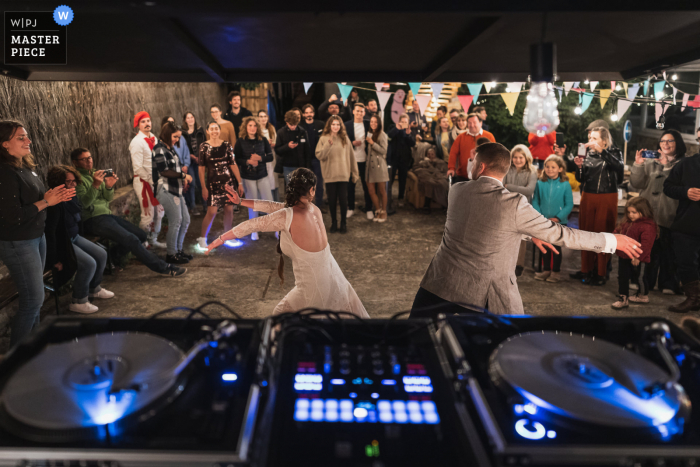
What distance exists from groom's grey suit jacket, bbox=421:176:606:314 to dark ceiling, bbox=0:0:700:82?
0.73 metres

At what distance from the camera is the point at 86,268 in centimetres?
496

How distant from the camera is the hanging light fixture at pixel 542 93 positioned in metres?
1.85

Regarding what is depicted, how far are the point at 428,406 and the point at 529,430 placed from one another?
24 cm

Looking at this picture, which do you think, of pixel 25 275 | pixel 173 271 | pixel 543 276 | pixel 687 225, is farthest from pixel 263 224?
pixel 687 225

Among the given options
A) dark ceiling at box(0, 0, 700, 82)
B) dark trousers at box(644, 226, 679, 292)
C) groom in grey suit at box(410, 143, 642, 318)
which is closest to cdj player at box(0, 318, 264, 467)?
dark ceiling at box(0, 0, 700, 82)

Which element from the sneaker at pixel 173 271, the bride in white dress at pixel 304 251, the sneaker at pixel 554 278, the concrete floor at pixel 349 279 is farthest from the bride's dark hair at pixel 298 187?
the sneaker at pixel 554 278

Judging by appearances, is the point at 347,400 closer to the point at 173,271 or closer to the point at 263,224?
the point at 263,224

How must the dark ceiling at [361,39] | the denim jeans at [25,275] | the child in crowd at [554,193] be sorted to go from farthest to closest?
the child in crowd at [554,193] < the denim jeans at [25,275] < the dark ceiling at [361,39]

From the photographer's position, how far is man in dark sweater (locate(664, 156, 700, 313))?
5031mm

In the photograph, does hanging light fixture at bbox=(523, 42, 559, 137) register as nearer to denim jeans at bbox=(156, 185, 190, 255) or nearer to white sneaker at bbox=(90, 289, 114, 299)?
white sneaker at bbox=(90, 289, 114, 299)

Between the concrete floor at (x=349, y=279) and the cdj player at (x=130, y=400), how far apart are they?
3.43m

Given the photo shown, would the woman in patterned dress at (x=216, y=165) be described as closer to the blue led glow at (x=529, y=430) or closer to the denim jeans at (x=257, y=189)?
the denim jeans at (x=257, y=189)

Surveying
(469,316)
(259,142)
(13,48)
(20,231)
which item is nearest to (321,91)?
(259,142)

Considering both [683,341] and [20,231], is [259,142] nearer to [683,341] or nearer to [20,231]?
[20,231]
